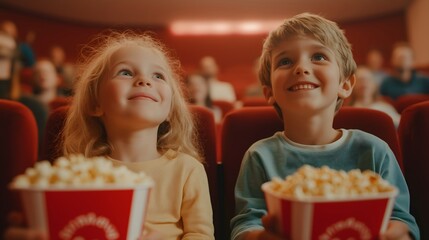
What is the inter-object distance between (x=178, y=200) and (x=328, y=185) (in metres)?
0.37

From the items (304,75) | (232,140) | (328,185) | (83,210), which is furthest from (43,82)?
(328,185)

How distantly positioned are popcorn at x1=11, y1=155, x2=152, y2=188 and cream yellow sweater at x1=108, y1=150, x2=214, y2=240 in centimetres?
25

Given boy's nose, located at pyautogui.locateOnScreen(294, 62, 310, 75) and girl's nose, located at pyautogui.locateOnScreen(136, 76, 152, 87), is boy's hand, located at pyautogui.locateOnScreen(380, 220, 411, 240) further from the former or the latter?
girl's nose, located at pyautogui.locateOnScreen(136, 76, 152, 87)

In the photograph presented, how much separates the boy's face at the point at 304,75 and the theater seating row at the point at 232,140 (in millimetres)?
130

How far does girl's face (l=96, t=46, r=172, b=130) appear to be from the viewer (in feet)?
2.78

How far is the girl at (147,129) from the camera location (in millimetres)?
840

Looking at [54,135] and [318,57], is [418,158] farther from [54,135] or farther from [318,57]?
[54,135]

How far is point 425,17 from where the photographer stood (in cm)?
555

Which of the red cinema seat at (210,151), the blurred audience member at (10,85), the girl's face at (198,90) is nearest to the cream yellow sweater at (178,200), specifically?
the red cinema seat at (210,151)

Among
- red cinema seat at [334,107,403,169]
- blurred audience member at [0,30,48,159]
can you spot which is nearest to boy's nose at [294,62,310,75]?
red cinema seat at [334,107,403,169]

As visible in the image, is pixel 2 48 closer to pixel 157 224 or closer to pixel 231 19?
pixel 157 224

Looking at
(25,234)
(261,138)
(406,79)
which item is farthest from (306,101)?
(406,79)

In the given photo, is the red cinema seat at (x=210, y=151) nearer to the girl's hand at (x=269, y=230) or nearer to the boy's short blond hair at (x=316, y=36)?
the boy's short blond hair at (x=316, y=36)

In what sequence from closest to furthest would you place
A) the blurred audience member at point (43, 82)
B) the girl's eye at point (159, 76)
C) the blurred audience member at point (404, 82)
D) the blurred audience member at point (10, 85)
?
the girl's eye at point (159, 76) < the blurred audience member at point (10, 85) < the blurred audience member at point (43, 82) < the blurred audience member at point (404, 82)
